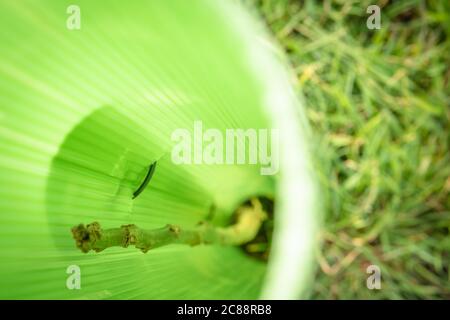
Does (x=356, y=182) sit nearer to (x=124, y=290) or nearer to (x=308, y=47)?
(x=308, y=47)

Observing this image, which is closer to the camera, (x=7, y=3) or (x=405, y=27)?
(x=7, y=3)

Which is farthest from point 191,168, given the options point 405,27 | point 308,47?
point 405,27

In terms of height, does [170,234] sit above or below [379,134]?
below

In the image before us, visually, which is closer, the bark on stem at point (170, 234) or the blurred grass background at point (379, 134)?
the bark on stem at point (170, 234)

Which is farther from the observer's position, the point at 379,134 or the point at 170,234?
the point at 379,134

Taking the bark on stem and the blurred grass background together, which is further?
the blurred grass background
